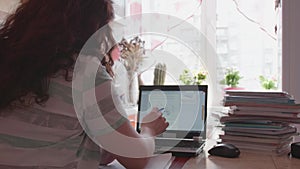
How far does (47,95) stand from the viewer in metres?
0.75

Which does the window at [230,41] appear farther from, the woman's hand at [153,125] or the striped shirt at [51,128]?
the striped shirt at [51,128]

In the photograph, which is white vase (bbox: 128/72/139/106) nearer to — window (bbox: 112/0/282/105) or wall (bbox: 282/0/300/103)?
window (bbox: 112/0/282/105)

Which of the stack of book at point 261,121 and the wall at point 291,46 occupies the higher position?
the wall at point 291,46

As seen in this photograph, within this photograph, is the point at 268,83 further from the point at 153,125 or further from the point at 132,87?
the point at 153,125

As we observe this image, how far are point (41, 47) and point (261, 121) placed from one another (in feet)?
2.51

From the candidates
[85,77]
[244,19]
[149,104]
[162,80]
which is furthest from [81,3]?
[244,19]

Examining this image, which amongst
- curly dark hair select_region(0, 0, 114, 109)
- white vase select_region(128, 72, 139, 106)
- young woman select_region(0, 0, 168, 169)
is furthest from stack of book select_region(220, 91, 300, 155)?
white vase select_region(128, 72, 139, 106)

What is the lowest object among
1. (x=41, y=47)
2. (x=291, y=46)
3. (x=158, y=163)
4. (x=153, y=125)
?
(x=158, y=163)

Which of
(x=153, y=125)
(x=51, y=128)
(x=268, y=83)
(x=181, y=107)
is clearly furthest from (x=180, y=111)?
(x=268, y=83)

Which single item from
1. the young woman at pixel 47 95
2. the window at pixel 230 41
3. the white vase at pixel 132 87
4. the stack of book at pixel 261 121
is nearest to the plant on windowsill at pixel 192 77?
the window at pixel 230 41

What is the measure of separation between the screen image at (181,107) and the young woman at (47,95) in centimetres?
43

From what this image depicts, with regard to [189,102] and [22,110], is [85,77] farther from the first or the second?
[189,102]

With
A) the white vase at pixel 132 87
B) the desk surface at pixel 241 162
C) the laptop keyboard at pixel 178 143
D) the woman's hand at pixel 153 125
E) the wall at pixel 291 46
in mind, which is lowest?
the desk surface at pixel 241 162

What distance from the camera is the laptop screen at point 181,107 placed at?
1.19 meters
